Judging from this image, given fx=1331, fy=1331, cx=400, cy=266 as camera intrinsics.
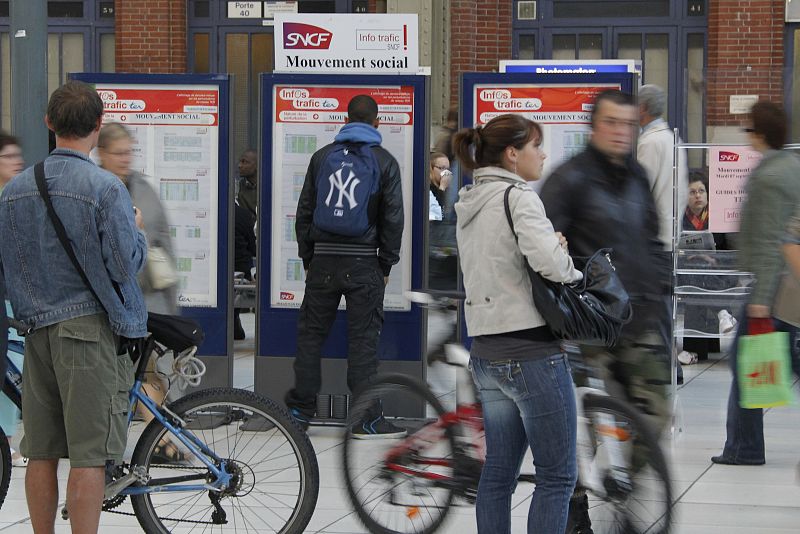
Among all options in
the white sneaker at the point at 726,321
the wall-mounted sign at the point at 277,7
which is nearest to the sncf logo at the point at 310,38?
the white sneaker at the point at 726,321

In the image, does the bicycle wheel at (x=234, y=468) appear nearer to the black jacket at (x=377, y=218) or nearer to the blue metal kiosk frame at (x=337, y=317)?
the black jacket at (x=377, y=218)

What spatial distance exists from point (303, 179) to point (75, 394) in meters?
4.12

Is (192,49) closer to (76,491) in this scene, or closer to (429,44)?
(429,44)

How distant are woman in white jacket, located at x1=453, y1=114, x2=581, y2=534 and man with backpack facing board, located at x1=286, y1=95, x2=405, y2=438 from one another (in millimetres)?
3200

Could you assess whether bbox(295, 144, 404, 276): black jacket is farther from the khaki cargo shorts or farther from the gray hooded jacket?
the gray hooded jacket

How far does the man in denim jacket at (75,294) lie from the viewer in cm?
464

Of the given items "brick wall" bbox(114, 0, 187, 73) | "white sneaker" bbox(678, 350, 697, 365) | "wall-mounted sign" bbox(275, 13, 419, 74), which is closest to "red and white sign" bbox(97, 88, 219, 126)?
"wall-mounted sign" bbox(275, 13, 419, 74)

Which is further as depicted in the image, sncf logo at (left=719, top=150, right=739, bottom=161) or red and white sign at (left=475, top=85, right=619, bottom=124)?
sncf logo at (left=719, top=150, right=739, bottom=161)

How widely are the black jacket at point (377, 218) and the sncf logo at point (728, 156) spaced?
4271 mm

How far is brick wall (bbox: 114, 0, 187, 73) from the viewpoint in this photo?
18.8 metres

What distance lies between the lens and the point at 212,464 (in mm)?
5125

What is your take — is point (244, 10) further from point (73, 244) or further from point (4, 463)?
point (73, 244)

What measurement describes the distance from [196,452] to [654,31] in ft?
47.3

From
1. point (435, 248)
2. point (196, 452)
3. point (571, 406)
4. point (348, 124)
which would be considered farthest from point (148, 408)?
point (435, 248)
